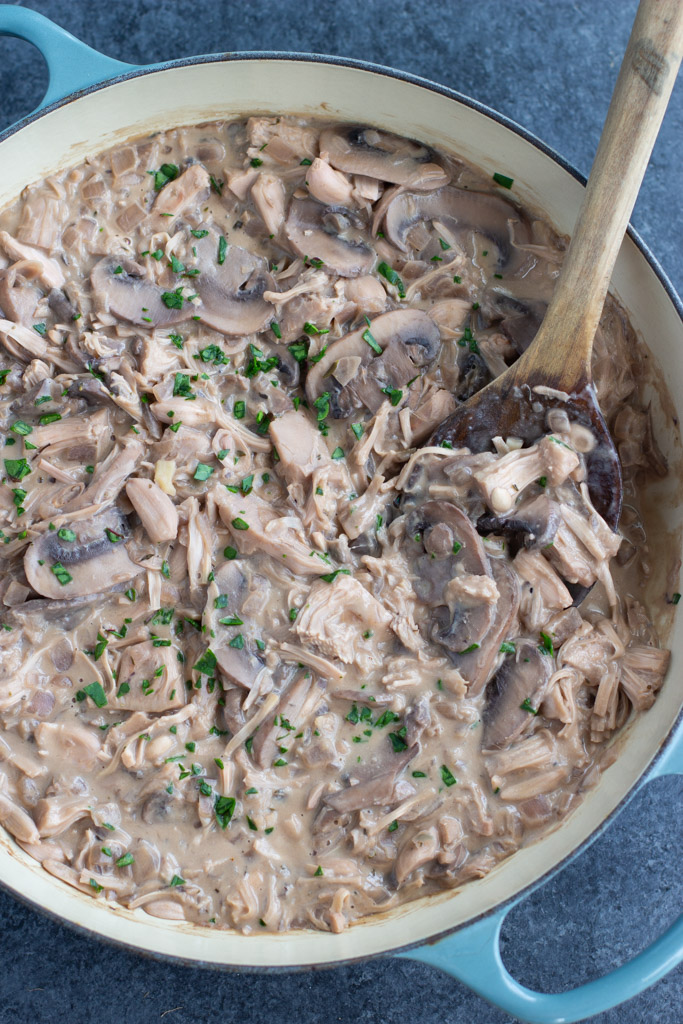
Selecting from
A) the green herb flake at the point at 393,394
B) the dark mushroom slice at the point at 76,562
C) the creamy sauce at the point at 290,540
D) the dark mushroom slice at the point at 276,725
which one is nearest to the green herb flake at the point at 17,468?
the creamy sauce at the point at 290,540

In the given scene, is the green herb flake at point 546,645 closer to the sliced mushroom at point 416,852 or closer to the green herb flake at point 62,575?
the sliced mushroom at point 416,852

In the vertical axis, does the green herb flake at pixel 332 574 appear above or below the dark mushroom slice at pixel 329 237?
below

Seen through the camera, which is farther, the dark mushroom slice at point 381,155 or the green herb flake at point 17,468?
the dark mushroom slice at point 381,155

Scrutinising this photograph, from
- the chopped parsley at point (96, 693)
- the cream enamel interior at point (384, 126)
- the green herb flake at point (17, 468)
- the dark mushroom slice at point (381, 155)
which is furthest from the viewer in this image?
the dark mushroom slice at point (381, 155)

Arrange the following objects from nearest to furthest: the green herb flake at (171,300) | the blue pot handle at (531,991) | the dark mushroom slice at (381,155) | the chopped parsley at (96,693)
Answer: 1. the blue pot handle at (531,991)
2. the chopped parsley at (96,693)
3. the green herb flake at (171,300)
4. the dark mushroom slice at (381,155)

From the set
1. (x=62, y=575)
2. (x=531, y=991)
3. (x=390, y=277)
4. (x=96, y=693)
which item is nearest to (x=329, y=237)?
(x=390, y=277)

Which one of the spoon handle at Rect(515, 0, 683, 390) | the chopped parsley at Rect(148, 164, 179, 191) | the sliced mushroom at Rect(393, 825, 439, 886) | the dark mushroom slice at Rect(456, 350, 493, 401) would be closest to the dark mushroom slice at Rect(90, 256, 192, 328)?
the chopped parsley at Rect(148, 164, 179, 191)
